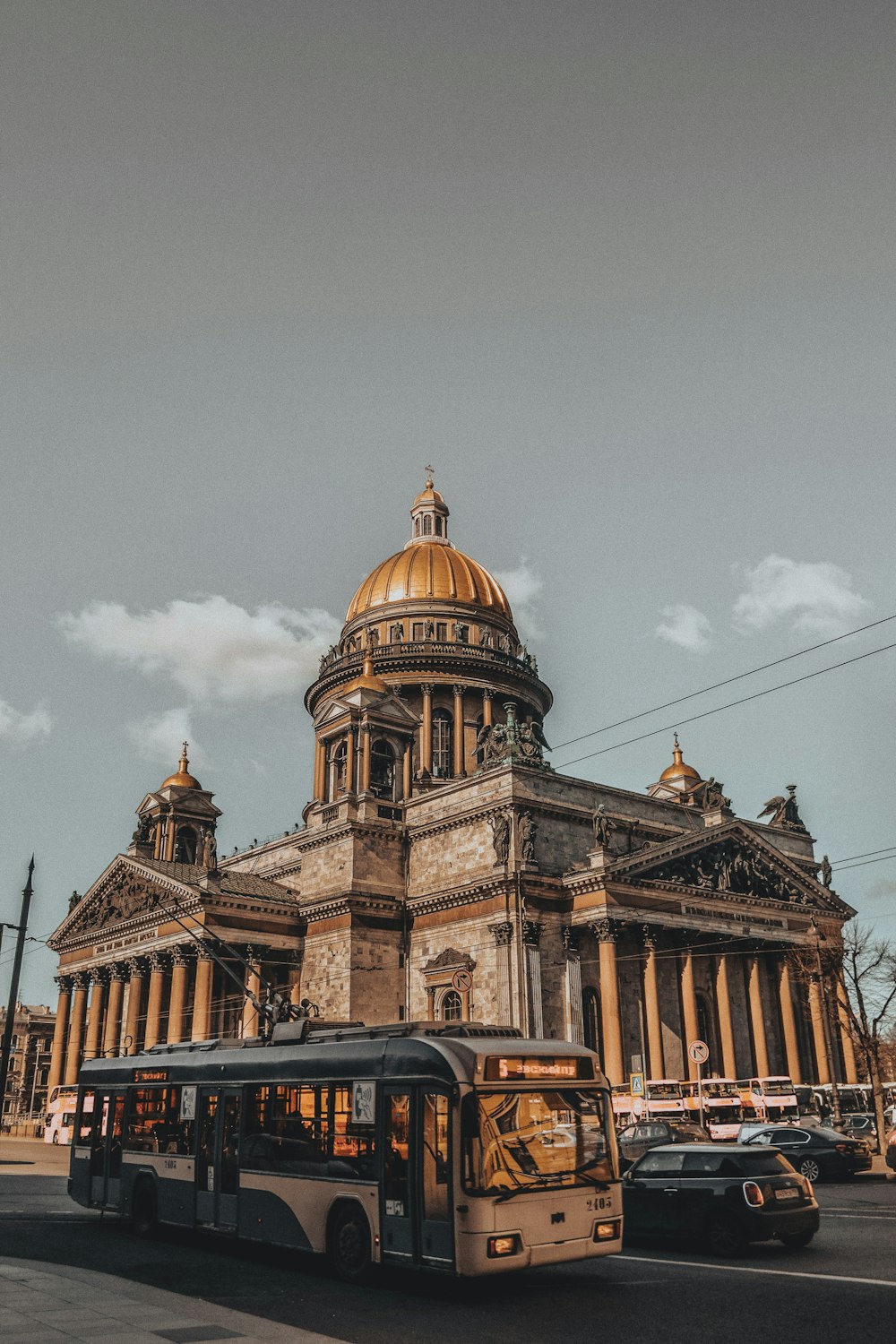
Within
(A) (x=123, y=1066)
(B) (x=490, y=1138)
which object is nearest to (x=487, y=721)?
(A) (x=123, y=1066)

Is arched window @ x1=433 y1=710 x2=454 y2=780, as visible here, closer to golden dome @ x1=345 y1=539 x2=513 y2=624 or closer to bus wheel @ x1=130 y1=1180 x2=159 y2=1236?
golden dome @ x1=345 y1=539 x2=513 y2=624

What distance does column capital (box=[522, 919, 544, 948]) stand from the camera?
45625 millimetres

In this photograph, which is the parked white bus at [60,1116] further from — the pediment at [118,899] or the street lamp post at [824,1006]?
the street lamp post at [824,1006]

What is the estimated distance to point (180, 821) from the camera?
2475 inches

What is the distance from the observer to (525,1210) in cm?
1290

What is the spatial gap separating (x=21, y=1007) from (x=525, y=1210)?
101339 millimetres

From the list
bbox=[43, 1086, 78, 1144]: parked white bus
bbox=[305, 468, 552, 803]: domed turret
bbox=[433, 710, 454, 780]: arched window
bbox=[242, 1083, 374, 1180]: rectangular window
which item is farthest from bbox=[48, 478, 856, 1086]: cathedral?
bbox=[242, 1083, 374, 1180]: rectangular window

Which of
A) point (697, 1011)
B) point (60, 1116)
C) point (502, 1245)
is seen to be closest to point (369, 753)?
point (697, 1011)

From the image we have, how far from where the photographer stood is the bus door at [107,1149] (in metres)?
20.0

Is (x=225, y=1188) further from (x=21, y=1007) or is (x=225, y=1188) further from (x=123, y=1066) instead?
(x=21, y=1007)

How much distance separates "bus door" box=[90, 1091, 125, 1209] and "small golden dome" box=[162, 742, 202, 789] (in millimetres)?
43296

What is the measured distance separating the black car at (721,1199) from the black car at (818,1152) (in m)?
11.2

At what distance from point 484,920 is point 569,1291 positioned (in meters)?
34.2

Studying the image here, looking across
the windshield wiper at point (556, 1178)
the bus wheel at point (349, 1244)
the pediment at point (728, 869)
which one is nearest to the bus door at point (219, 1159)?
the bus wheel at point (349, 1244)
